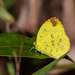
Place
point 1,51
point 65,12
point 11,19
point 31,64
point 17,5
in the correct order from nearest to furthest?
1. point 1,51
2. point 11,19
3. point 31,64
4. point 65,12
5. point 17,5

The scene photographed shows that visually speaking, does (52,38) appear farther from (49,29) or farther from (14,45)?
(14,45)

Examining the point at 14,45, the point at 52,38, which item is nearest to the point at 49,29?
the point at 52,38

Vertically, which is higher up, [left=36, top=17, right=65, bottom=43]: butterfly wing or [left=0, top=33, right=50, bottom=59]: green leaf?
[left=36, top=17, right=65, bottom=43]: butterfly wing

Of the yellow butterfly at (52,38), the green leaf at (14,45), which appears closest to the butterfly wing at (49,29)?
the yellow butterfly at (52,38)

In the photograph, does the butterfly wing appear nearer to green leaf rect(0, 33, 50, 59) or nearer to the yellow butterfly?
the yellow butterfly

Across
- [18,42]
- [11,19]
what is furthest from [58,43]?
[11,19]

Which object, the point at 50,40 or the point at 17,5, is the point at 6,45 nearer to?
the point at 50,40

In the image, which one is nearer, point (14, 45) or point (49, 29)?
point (14, 45)

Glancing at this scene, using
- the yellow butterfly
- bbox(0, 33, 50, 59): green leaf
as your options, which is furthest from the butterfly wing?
bbox(0, 33, 50, 59): green leaf

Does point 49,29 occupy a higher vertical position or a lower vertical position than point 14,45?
higher
